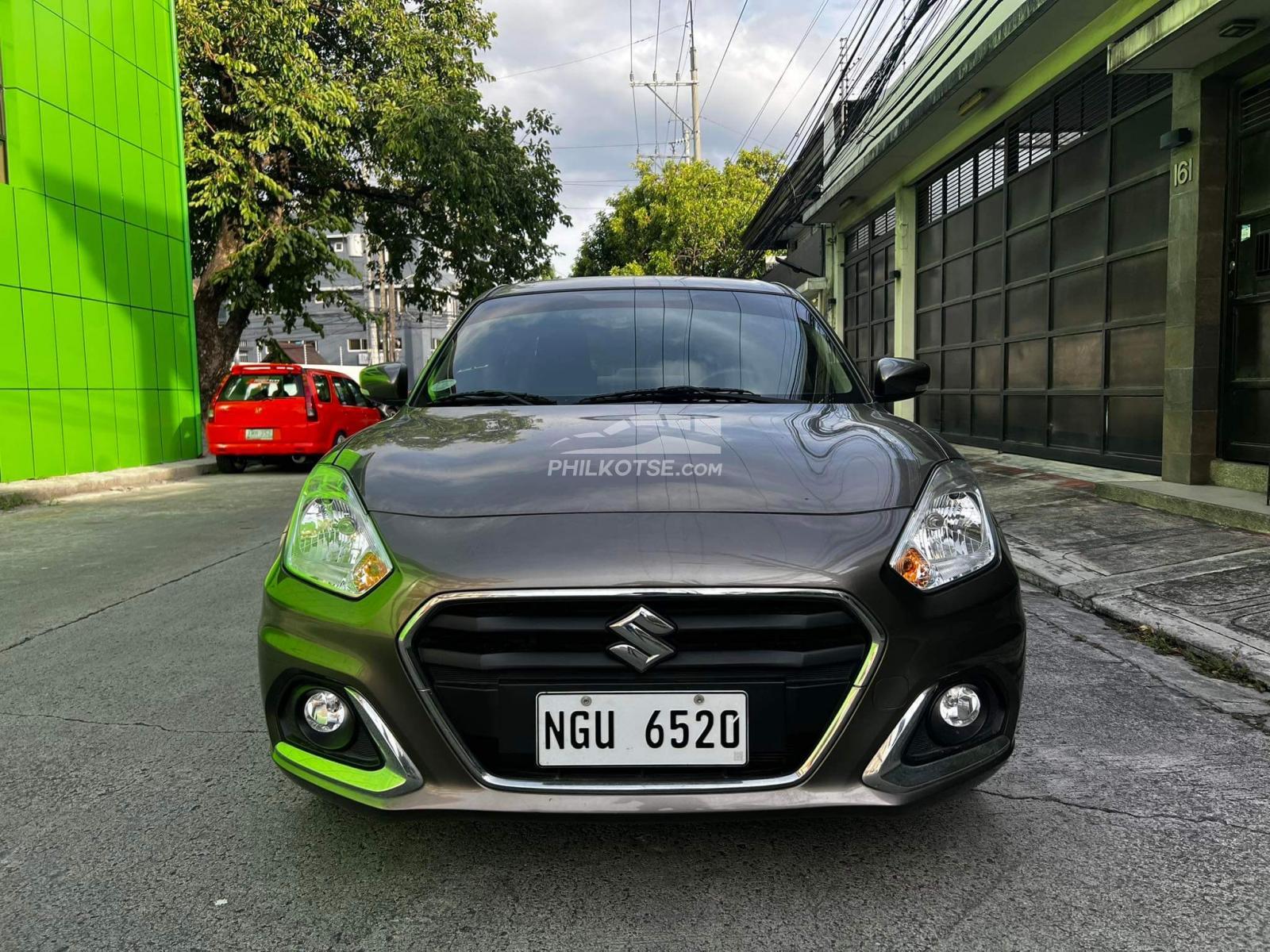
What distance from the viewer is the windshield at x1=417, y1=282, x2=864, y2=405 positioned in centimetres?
307

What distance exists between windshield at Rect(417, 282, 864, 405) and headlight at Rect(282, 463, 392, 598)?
87 centimetres

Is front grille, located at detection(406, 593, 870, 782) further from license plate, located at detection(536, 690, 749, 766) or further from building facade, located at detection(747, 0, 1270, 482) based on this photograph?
building facade, located at detection(747, 0, 1270, 482)

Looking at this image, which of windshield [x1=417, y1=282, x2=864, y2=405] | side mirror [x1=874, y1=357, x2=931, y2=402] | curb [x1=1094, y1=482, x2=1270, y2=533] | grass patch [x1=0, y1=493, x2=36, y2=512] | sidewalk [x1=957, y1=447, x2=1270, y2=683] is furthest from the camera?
grass patch [x1=0, y1=493, x2=36, y2=512]

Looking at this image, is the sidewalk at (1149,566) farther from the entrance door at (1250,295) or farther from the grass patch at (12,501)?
the grass patch at (12,501)

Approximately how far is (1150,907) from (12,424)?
11.9 m

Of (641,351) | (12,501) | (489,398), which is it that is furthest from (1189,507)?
(12,501)

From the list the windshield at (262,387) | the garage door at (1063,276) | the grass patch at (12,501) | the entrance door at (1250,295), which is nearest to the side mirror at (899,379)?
the garage door at (1063,276)

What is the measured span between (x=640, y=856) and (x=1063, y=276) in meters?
9.30

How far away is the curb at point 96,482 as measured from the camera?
32.8 feet

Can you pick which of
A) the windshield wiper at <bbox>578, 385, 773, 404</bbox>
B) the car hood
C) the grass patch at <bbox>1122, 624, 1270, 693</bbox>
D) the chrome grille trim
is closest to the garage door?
the grass patch at <bbox>1122, 624, 1270, 693</bbox>

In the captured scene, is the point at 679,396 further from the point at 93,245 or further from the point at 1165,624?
the point at 93,245

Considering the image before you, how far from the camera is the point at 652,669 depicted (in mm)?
1872

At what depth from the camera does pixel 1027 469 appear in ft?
31.7

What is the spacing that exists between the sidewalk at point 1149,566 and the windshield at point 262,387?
30.7 feet
